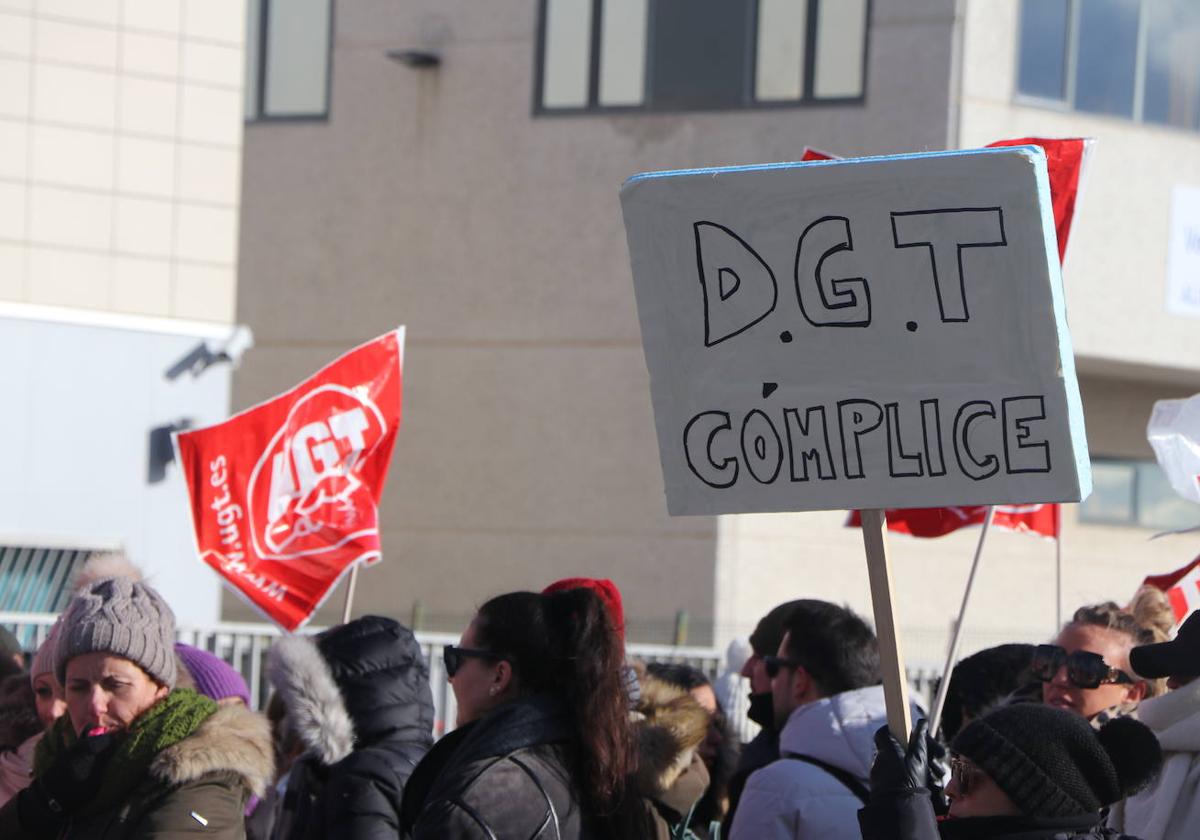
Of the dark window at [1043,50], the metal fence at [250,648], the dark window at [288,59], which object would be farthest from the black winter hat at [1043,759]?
the dark window at [288,59]

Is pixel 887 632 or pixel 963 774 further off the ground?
pixel 887 632

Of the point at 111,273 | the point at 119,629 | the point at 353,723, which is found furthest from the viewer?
the point at 111,273

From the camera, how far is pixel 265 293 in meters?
22.8

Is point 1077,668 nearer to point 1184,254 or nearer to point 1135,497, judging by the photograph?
point 1184,254

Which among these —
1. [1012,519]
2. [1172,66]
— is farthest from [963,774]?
[1172,66]

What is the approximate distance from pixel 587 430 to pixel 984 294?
59.4ft

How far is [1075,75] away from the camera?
20828 millimetres

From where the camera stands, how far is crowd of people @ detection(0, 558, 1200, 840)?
367 cm

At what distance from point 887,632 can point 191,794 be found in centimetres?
173

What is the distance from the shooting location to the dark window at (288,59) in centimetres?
2269

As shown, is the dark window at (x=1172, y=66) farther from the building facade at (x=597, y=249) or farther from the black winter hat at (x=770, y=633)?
the black winter hat at (x=770, y=633)

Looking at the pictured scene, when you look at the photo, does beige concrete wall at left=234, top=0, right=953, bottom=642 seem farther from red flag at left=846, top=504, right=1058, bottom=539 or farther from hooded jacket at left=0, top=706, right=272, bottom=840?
hooded jacket at left=0, top=706, right=272, bottom=840

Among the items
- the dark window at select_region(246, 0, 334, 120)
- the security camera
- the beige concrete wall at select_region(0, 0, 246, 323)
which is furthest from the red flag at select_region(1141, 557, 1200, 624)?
the dark window at select_region(246, 0, 334, 120)

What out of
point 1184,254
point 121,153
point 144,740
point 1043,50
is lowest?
point 144,740
